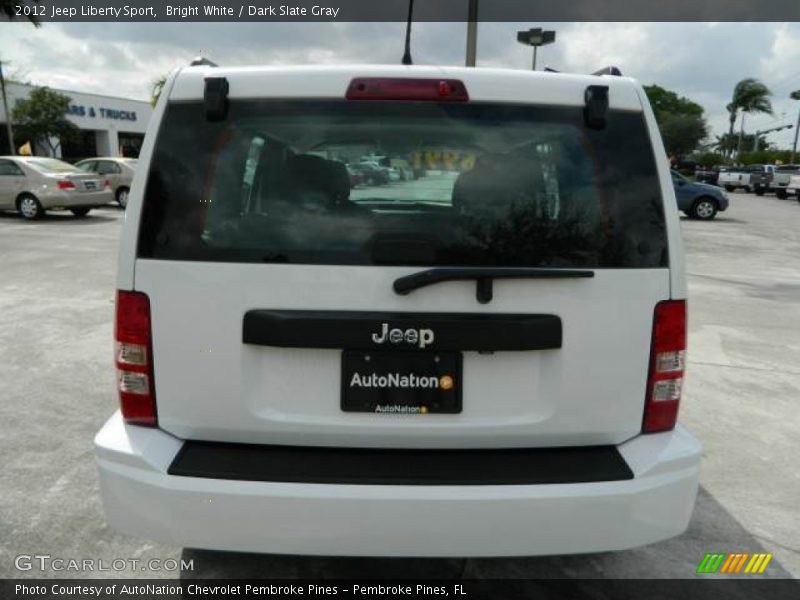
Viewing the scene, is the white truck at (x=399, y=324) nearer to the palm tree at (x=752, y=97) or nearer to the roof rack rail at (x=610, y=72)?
the roof rack rail at (x=610, y=72)

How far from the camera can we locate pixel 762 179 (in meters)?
38.2

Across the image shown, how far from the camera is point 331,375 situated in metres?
2.13

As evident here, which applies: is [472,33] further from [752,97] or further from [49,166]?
[752,97]

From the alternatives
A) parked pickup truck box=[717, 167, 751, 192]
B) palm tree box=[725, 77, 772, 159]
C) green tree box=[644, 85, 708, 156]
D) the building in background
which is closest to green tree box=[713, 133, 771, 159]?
green tree box=[644, 85, 708, 156]

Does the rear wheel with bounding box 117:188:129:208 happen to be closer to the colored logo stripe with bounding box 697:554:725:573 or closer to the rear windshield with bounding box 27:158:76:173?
the rear windshield with bounding box 27:158:76:173

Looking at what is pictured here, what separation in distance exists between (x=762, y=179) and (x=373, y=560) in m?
42.0

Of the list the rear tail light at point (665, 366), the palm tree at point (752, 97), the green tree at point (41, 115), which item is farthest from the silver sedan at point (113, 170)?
the palm tree at point (752, 97)

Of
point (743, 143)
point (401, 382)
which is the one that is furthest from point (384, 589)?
point (743, 143)

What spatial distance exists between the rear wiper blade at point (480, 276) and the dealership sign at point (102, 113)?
1826 inches

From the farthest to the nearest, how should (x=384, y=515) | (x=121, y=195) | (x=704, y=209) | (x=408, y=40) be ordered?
(x=704, y=209) < (x=121, y=195) < (x=408, y=40) < (x=384, y=515)

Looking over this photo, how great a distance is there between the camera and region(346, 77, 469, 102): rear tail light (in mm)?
2105

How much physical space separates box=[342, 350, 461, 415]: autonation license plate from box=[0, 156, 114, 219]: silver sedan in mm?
16418

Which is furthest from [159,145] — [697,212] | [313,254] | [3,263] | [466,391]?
[697,212]

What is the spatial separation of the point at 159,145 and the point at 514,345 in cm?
131
